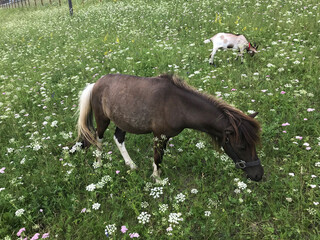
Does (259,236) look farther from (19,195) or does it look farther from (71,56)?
(71,56)

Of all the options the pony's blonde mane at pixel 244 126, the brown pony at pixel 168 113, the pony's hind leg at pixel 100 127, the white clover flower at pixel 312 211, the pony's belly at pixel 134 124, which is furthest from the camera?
the pony's hind leg at pixel 100 127

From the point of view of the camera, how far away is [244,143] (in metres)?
3.16

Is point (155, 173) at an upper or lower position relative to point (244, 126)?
lower

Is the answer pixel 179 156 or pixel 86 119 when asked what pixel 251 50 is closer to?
pixel 179 156

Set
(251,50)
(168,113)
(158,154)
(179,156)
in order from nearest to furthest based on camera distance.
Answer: (168,113) → (158,154) → (179,156) → (251,50)

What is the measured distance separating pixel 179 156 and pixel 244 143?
1.48m

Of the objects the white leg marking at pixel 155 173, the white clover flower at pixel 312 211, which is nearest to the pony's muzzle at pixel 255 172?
the white clover flower at pixel 312 211

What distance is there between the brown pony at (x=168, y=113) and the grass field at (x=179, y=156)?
32cm

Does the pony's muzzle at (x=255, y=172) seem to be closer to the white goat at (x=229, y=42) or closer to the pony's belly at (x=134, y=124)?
the pony's belly at (x=134, y=124)

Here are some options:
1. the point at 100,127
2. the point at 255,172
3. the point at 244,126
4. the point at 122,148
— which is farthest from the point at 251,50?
the point at 100,127

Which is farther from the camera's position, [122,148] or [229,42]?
[229,42]

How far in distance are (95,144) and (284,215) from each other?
11.7 ft

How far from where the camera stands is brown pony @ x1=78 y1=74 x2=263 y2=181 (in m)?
3.18

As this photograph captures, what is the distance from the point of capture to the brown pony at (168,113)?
318 centimetres
